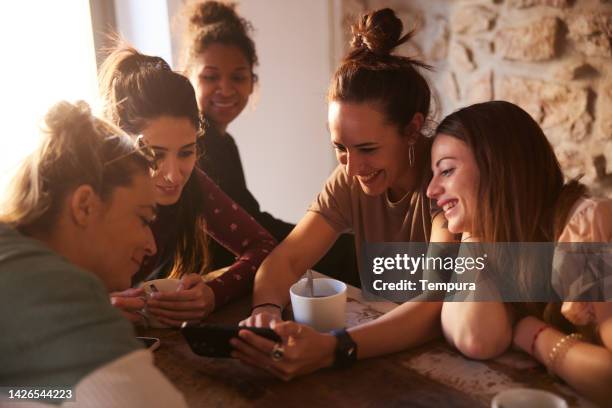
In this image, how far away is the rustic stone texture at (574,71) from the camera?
2.16 meters

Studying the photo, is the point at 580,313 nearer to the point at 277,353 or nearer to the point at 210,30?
the point at 277,353

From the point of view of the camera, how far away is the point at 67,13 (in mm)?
2520

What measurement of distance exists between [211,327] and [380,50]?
2.35 ft

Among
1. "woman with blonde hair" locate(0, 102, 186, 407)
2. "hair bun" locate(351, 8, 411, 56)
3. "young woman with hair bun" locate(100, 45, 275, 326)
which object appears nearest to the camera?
"woman with blonde hair" locate(0, 102, 186, 407)

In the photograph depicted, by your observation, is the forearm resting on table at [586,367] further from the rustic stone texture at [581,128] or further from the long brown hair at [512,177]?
the rustic stone texture at [581,128]

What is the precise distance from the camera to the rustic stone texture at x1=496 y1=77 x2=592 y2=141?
220 cm

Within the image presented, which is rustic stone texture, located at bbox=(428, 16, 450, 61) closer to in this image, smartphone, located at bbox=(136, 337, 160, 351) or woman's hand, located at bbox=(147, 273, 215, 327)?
woman's hand, located at bbox=(147, 273, 215, 327)

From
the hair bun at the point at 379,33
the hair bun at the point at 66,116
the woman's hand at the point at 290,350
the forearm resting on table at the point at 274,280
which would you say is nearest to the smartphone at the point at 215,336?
the woman's hand at the point at 290,350

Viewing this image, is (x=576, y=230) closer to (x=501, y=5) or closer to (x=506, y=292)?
(x=506, y=292)

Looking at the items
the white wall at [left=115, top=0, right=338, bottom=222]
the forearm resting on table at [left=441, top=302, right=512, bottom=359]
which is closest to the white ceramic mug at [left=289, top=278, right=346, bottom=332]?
the forearm resting on table at [left=441, top=302, right=512, bottom=359]

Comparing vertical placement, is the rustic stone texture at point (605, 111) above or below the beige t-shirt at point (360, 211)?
above

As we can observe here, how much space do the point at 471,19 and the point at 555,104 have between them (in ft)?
1.64

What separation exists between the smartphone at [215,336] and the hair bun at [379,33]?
687mm

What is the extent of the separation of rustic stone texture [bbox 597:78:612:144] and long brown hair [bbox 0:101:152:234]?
1711 mm
